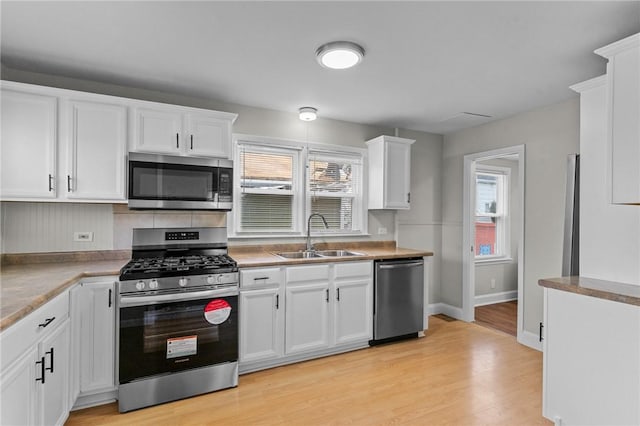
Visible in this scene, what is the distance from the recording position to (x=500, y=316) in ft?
14.5

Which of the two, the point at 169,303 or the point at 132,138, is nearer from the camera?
the point at 169,303

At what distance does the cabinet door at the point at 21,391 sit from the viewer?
1.33m

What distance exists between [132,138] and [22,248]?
3.88ft

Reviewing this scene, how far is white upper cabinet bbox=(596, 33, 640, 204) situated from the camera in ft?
5.65

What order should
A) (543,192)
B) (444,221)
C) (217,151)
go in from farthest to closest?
(444,221) < (543,192) < (217,151)

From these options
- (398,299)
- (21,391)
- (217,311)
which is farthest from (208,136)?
(398,299)

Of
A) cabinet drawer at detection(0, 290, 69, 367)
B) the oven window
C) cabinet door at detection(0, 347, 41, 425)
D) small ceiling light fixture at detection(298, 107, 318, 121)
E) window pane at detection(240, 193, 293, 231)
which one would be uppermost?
small ceiling light fixture at detection(298, 107, 318, 121)

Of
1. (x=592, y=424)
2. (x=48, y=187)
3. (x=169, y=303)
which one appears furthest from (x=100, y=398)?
(x=592, y=424)

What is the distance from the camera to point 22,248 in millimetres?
2564

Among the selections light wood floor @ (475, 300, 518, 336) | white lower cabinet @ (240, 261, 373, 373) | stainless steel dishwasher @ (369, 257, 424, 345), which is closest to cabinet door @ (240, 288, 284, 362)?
white lower cabinet @ (240, 261, 373, 373)

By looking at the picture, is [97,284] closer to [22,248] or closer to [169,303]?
[169,303]

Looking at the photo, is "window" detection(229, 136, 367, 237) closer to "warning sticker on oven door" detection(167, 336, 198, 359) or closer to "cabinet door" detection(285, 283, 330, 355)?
"cabinet door" detection(285, 283, 330, 355)

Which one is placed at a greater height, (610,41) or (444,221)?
(610,41)

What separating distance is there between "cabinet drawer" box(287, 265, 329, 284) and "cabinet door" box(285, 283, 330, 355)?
0.20 ft
